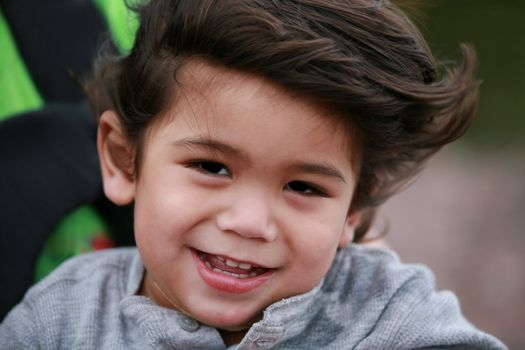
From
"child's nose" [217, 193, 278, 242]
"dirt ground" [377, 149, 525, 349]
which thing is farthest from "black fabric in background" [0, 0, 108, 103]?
"dirt ground" [377, 149, 525, 349]

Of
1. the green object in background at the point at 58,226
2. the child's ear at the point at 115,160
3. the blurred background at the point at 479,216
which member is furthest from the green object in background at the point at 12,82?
the blurred background at the point at 479,216

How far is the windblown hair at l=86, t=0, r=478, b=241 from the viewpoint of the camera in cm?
146

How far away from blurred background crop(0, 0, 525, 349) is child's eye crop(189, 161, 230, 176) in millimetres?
356

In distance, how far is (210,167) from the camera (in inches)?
59.7

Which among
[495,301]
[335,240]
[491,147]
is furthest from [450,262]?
[335,240]

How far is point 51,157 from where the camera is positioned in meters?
1.74

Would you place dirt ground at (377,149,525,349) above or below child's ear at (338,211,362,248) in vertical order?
below

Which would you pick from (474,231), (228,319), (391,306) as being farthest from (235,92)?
(474,231)

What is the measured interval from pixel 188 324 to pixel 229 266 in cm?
16

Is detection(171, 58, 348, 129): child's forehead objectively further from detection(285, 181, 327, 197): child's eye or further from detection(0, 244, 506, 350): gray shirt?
detection(0, 244, 506, 350): gray shirt

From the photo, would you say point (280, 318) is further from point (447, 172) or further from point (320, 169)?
point (447, 172)

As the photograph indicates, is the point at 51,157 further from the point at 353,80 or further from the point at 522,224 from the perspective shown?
the point at 522,224

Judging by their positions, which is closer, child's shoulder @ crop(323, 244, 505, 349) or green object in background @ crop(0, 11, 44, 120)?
child's shoulder @ crop(323, 244, 505, 349)

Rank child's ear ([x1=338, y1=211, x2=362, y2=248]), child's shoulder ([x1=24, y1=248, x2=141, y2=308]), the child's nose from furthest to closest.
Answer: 1. child's ear ([x1=338, y1=211, x2=362, y2=248])
2. child's shoulder ([x1=24, y1=248, x2=141, y2=308])
3. the child's nose
